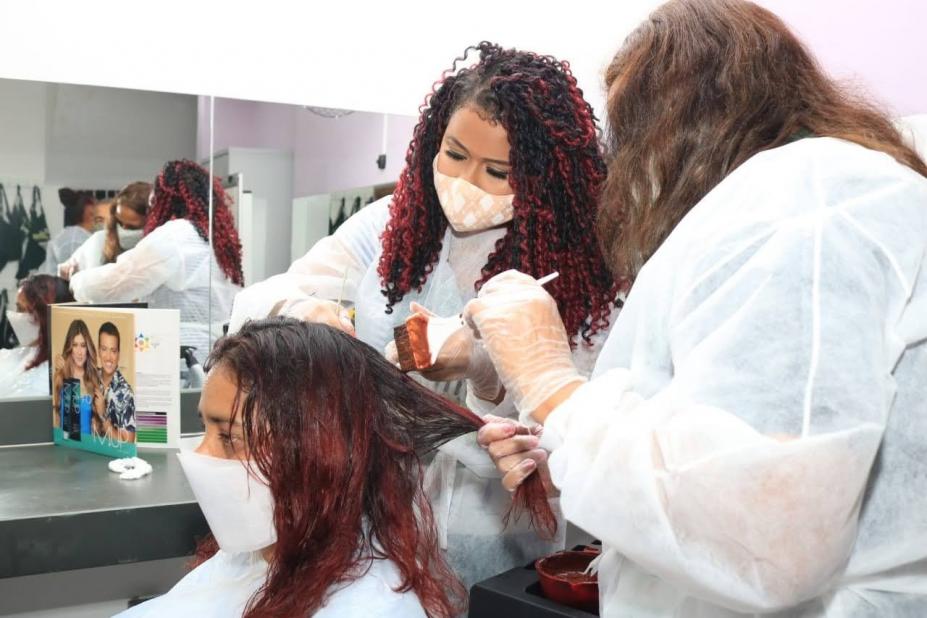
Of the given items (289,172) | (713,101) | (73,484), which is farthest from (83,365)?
(713,101)

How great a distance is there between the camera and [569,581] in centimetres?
Result: 129

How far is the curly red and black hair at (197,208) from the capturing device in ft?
7.07

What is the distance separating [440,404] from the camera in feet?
4.82

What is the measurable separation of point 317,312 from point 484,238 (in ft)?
1.22

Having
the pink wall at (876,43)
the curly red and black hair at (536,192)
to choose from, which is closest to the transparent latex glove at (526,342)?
the curly red and black hair at (536,192)

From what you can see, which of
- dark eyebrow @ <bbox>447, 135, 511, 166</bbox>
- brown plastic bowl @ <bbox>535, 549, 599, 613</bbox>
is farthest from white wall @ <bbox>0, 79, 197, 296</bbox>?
brown plastic bowl @ <bbox>535, 549, 599, 613</bbox>

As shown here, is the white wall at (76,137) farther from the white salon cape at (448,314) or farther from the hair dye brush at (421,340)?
the hair dye brush at (421,340)

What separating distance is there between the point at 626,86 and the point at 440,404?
627mm

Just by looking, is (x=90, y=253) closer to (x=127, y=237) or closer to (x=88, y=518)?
(x=127, y=237)

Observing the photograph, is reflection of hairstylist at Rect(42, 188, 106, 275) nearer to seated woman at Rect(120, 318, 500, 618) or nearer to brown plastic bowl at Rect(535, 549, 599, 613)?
seated woman at Rect(120, 318, 500, 618)

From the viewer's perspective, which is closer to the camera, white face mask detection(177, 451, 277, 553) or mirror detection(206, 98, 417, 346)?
white face mask detection(177, 451, 277, 553)

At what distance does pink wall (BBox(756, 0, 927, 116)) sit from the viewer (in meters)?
1.86

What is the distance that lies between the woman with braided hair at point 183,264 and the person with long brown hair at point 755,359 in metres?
1.36

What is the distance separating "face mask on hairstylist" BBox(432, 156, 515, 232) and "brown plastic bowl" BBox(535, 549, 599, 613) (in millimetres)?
624
